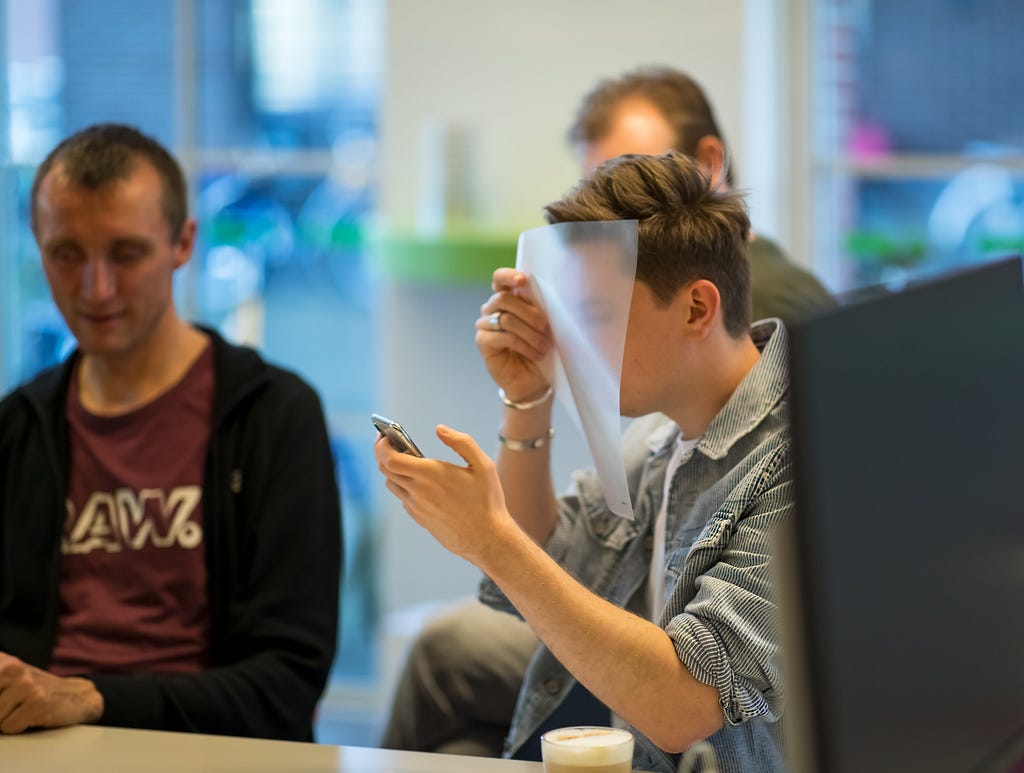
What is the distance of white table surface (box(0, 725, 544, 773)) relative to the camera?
1.23 metres

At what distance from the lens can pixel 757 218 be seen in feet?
10.5

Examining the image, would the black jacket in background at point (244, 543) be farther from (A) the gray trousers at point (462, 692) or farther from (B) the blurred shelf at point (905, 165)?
(B) the blurred shelf at point (905, 165)

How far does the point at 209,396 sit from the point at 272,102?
2109mm

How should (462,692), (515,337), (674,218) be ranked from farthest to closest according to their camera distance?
→ (462,692), (515,337), (674,218)

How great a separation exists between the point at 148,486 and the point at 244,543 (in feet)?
0.54

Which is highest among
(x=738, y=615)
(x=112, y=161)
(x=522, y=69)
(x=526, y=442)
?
(x=522, y=69)

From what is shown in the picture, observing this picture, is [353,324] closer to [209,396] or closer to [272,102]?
[272,102]

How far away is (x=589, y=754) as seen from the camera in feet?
3.61

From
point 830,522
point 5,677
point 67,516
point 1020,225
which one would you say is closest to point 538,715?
point 5,677

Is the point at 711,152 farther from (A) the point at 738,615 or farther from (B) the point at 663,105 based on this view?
(A) the point at 738,615

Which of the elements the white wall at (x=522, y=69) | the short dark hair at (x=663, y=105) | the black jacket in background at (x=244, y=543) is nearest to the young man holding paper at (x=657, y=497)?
the black jacket in background at (x=244, y=543)

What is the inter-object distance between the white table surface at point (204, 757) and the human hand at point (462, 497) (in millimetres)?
217

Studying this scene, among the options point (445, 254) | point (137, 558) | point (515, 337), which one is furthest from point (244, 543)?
point (445, 254)

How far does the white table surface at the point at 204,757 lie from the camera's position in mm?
1228
